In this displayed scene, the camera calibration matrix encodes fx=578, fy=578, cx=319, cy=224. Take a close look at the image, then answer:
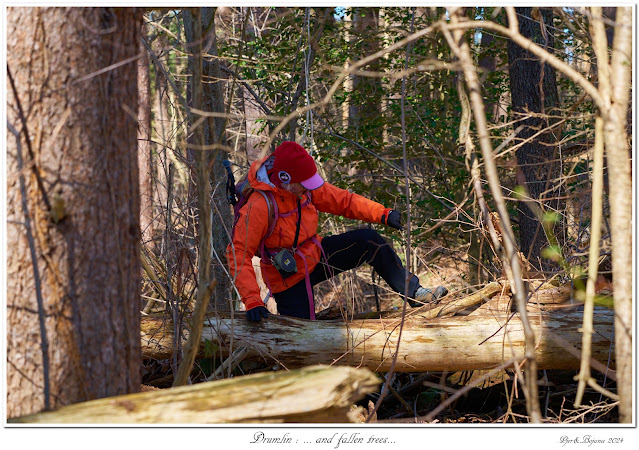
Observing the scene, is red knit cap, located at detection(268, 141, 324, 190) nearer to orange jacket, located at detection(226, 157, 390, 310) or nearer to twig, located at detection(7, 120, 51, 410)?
orange jacket, located at detection(226, 157, 390, 310)

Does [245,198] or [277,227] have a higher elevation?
[245,198]

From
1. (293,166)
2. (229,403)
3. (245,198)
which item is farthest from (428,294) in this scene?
(229,403)

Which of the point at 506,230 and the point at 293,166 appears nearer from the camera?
the point at 506,230

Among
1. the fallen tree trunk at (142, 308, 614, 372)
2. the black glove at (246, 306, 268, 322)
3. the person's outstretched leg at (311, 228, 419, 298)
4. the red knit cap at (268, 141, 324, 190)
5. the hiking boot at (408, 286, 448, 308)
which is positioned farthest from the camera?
the person's outstretched leg at (311, 228, 419, 298)

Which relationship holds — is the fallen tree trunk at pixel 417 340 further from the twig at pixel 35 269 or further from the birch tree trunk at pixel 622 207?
the twig at pixel 35 269

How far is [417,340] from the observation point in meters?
4.07

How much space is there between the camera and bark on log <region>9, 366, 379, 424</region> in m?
2.24

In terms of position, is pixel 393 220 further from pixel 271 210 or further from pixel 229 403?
pixel 229 403

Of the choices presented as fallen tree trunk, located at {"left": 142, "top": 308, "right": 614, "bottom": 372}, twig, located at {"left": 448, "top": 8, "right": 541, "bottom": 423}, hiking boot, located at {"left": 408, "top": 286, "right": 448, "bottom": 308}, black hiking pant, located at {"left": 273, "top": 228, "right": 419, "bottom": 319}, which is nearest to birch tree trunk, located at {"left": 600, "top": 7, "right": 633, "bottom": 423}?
twig, located at {"left": 448, "top": 8, "right": 541, "bottom": 423}

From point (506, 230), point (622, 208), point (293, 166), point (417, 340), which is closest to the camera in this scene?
point (506, 230)

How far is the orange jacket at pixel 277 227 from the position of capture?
13.9 ft

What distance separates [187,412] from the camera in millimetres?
2248

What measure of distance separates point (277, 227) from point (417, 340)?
1.41m
